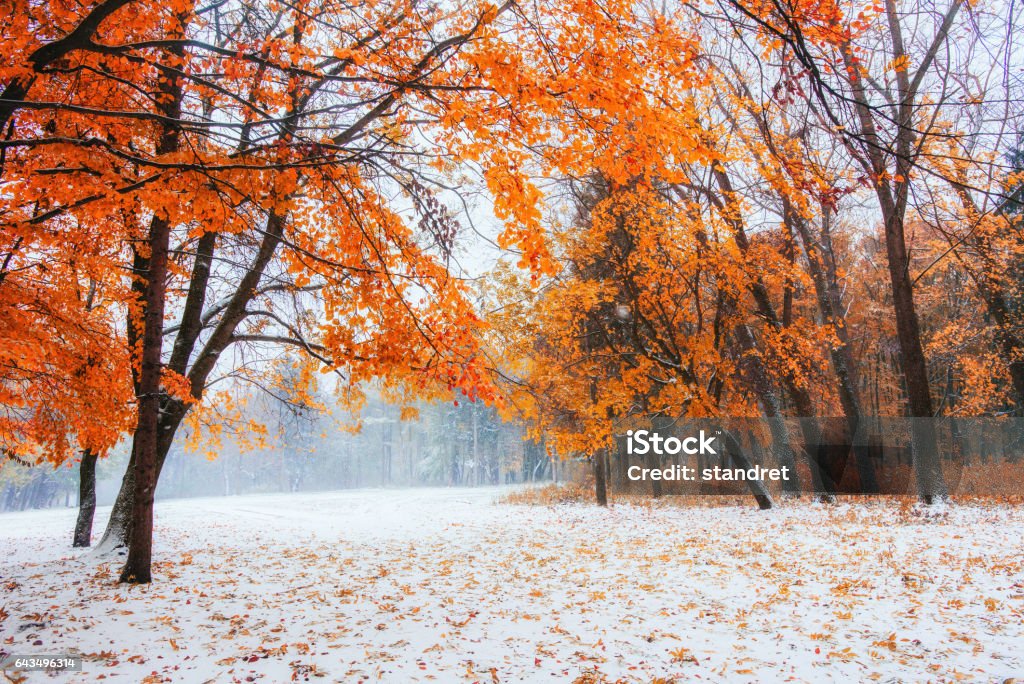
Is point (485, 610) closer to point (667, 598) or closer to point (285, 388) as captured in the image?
point (667, 598)

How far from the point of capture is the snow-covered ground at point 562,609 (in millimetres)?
4215

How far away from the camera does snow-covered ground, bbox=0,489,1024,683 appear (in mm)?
4215

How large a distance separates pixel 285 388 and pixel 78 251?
→ 13.8ft

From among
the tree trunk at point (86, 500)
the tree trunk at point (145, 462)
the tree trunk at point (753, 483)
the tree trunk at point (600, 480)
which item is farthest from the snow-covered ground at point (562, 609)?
the tree trunk at point (600, 480)

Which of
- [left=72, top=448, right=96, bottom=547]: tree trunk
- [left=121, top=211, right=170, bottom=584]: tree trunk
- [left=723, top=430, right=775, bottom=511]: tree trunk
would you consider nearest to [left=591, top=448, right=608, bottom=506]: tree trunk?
[left=723, top=430, right=775, bottom=511]: tree trunk

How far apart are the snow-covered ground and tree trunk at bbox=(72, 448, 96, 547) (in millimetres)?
1059

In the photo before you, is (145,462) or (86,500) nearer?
(145,462)

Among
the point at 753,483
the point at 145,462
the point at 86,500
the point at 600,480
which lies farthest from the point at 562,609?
the point at 600,480

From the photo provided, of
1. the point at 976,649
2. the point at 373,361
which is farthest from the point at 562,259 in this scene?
the point at 976,649

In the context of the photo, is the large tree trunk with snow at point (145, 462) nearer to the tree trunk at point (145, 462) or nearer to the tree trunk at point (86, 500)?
the tree trunk at point (145, 462)

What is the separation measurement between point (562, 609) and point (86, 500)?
10.7 m

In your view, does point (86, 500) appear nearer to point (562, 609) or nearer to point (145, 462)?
point (145, 462)

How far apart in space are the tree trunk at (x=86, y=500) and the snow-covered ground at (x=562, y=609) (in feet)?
3.47

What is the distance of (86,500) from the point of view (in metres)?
11.3
